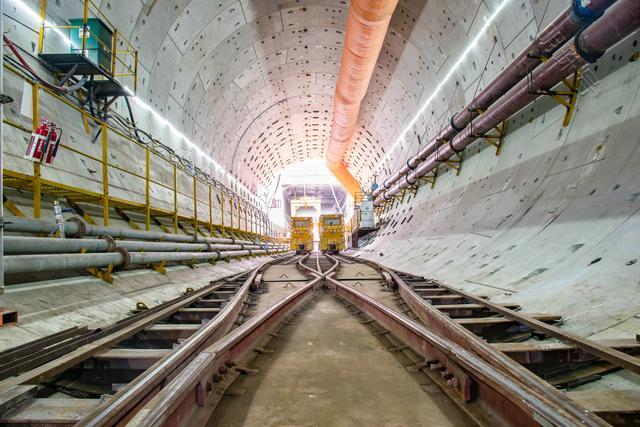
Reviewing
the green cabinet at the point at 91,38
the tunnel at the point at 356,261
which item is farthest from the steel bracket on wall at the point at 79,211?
the green cabinet at the point at 91,38

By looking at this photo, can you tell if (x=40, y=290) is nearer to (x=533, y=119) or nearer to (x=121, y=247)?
(x=121, y=247)

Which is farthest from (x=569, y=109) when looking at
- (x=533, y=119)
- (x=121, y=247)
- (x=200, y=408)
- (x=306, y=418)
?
(x=121, y=247)

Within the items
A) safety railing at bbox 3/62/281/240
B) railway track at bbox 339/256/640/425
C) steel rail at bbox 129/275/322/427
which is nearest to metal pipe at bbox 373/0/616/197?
railway track at bbox 339/256/640/425

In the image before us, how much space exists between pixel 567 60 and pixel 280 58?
10492 millimetres

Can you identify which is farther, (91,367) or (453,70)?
(453,70)

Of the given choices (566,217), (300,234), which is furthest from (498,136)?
(300,234)

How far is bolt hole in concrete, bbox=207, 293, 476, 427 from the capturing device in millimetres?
1938

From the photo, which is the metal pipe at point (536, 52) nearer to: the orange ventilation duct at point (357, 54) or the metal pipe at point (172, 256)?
the orange ventilation duct at point (357, 54)

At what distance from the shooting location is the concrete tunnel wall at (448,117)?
4055mm

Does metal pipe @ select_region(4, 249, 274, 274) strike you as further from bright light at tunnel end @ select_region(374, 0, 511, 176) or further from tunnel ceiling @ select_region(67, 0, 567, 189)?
bright light at tunnel end @ select_region(374, 0, 511, 176)

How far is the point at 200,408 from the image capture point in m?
1.95

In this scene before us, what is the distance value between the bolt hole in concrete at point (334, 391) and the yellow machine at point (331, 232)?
19128 mm

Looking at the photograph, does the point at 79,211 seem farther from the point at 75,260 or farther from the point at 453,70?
the point at 453,70

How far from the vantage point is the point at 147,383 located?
1.81m
